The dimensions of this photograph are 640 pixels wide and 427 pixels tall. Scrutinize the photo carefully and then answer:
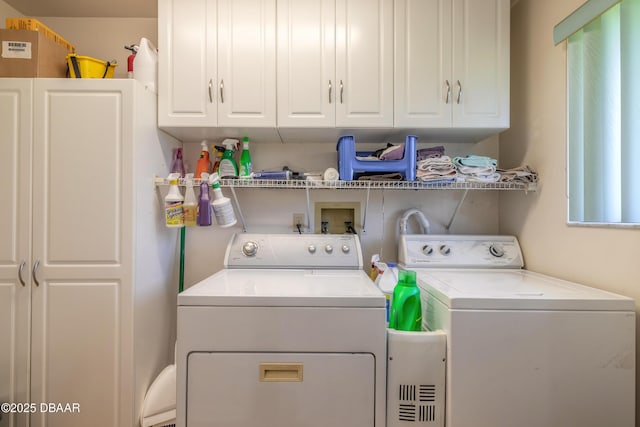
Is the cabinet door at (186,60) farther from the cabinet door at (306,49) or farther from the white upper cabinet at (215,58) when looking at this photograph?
the cabinet door at (306,49)

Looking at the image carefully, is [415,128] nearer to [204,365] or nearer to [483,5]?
[483,5]

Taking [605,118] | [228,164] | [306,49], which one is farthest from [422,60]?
[228,164]

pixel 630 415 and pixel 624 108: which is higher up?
pixel 624 108

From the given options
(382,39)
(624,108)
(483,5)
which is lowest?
(624,108)

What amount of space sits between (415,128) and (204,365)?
58.2 inches

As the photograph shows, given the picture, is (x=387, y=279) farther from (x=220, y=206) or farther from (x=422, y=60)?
(x=422, y=60)

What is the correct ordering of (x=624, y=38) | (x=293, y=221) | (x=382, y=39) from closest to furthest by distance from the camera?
(x=624, y=38)
(x=382, y=39)
(x=293, y=221)

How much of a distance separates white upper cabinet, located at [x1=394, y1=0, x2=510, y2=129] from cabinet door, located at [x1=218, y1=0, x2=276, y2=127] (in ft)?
2.21

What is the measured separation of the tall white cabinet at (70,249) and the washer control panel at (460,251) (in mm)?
1463

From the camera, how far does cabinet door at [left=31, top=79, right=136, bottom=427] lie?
1330 mm

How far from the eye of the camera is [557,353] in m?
1.00

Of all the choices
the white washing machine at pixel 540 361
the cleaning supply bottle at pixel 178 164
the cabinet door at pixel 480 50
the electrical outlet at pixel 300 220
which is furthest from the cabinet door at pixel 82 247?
the cabinet door at pixel 480 50

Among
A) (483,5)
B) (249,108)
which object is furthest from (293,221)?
(483,5)

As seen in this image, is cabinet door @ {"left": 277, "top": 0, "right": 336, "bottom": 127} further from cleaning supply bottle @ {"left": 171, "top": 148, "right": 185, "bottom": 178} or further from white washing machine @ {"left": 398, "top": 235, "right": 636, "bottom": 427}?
white washing machine @ {"left": 398, "top": 235, "right": 636, "bottom": 427}
